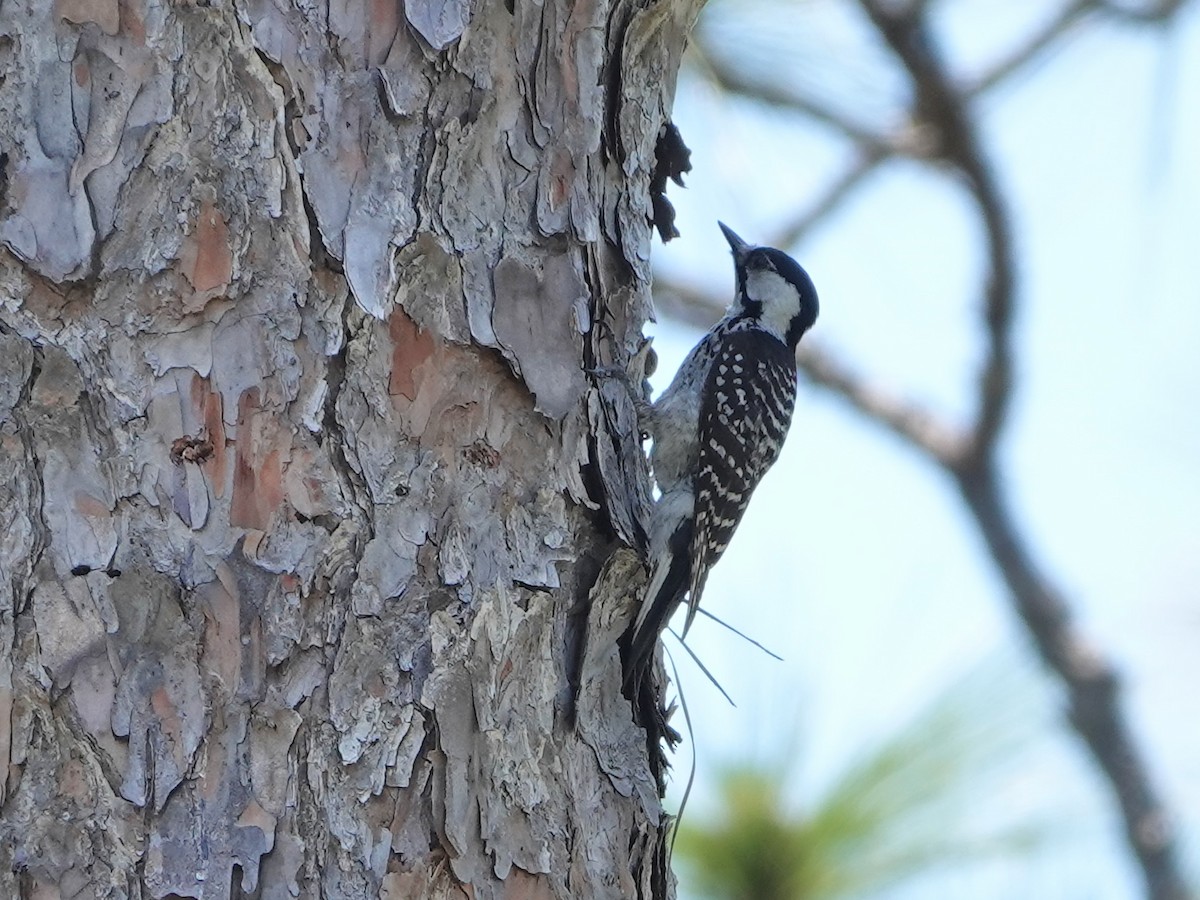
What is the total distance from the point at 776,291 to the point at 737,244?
19cm

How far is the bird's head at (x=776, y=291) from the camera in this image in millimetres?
3988

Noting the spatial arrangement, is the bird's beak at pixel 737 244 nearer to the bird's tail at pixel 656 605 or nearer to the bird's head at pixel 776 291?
the bird's head at pixel 776 291

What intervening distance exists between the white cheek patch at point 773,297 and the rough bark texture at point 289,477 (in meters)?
1.85

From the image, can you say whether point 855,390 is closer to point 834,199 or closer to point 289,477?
point 834,199

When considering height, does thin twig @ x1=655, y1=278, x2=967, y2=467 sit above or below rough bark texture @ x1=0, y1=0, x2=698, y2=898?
above

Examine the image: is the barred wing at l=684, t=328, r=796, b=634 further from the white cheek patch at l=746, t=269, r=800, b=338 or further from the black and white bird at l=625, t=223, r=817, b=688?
the white cheek patch at l=746, t=269, r=800, b=338

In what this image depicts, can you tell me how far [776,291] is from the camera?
157 inches

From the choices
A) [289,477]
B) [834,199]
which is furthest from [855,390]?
[289,477]

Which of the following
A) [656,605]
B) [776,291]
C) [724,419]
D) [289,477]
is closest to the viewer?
[289,477]

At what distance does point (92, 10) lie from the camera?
6.31 feet

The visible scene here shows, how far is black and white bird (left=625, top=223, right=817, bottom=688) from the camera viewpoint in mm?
2961

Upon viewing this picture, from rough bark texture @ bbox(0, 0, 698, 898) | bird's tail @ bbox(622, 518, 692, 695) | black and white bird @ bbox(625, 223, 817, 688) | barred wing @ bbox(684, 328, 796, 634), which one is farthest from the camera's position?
A: barred wing @ bbox(684, 328, 796, 634)

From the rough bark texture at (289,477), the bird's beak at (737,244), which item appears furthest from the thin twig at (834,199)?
the rough bark texture at (289,477)

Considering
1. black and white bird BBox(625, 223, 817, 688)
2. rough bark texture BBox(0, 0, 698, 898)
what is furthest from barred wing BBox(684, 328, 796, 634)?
rough bark texture BBox(0, 0, 698, 898)
